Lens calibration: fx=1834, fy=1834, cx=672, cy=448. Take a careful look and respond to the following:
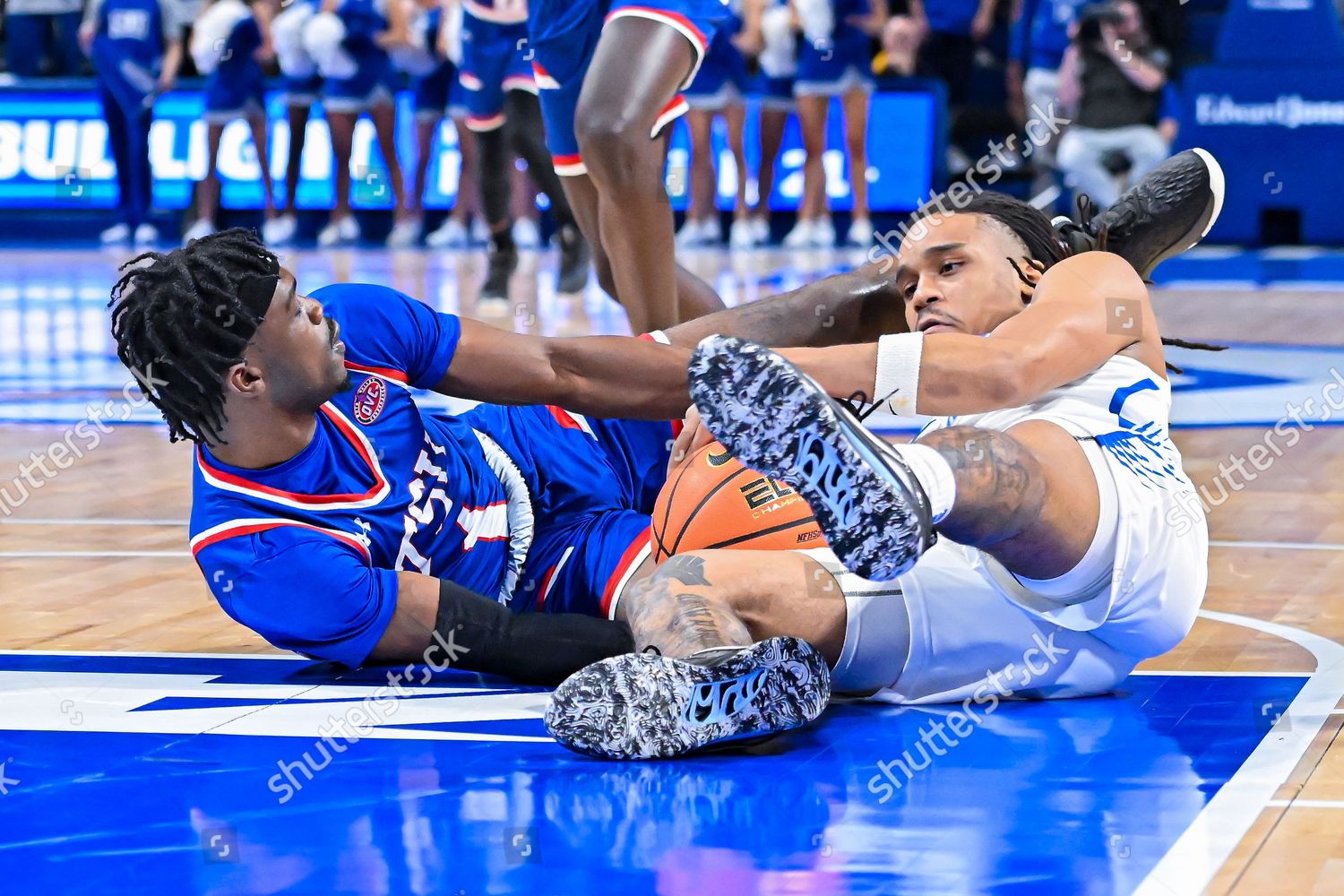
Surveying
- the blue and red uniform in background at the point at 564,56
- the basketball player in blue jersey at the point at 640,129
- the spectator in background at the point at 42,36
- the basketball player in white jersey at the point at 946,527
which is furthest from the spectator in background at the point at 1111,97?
the basketball player in white jersey at the point at 946,527

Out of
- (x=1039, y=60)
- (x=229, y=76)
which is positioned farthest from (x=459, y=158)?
(x=1039, y=60)

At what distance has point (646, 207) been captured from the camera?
5.06 m

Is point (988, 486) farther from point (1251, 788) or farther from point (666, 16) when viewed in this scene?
point (666, 16)

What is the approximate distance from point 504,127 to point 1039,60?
4.81 meters

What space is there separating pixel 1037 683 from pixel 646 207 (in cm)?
219

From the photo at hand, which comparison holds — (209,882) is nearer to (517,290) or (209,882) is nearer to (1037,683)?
(1037,683)

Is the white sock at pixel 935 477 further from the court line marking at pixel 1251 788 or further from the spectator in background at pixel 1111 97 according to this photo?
the spectator in background at pixel 1111 97

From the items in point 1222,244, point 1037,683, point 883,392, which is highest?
point 883,392

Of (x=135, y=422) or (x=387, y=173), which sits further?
(x=387, y=173)

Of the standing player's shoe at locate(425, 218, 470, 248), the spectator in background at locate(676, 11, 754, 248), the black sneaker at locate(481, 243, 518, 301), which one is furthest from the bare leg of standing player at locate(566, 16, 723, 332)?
the standing player's shoe at locate(425, 218, 470, 248)

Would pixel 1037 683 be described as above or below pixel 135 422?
above

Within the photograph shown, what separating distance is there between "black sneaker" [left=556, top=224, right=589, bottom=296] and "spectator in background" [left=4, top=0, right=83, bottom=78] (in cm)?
745

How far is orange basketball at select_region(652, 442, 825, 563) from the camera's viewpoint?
349 cm

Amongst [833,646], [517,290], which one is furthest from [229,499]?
[517,290]
